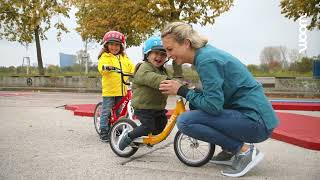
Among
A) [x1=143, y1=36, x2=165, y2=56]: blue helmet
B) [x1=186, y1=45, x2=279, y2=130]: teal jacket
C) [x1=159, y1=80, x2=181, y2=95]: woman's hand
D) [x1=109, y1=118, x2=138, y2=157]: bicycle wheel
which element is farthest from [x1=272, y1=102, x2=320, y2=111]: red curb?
[x1=159, y1=80, x2=181, y2=95]: woman's hand

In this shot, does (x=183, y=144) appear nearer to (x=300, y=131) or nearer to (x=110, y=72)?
(x=110, y=72)

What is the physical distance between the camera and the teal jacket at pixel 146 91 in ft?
16.7

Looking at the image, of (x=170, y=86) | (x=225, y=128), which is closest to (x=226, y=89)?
(x=225, y=128)

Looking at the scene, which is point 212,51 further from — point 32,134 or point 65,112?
point 65,112

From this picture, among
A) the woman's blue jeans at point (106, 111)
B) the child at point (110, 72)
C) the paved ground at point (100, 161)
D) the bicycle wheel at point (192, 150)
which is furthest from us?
the woman's blue jeans at point (106, 111)

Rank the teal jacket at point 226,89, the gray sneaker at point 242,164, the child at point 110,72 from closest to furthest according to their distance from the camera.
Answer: the teal jacket at point 226,89 < the gray sneaker at point 242,164 < the child at point 110,72

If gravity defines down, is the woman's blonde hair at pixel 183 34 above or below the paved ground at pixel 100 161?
above

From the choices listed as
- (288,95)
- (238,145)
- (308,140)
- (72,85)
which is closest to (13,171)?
(238,145)

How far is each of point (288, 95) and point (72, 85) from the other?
12727 mm

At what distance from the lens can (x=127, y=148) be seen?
5570 millimetres

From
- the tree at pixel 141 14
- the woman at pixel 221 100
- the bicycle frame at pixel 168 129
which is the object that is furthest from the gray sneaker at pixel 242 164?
the tree at pixel 141 14

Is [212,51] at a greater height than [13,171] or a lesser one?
→ greater

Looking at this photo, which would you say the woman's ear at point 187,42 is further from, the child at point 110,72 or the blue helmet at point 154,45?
the child at point 110,72

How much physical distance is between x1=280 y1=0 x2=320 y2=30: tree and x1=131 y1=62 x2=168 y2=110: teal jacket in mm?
20794
